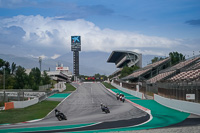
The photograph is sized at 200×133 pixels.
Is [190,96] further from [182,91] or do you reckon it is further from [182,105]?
[182,91]

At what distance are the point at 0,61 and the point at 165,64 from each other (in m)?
81.7

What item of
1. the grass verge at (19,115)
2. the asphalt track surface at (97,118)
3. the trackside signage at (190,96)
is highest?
the trackside signage at (190,96)

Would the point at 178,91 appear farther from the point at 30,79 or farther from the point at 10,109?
the point at 30,79

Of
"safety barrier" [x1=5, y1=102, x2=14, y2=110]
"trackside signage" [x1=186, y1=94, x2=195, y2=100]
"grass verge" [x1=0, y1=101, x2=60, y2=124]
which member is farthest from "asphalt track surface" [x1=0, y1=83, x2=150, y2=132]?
"safety barrier" [x1=5, y1=102, x2=14, y2=110]

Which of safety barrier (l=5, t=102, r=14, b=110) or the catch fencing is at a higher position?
the catch fencing

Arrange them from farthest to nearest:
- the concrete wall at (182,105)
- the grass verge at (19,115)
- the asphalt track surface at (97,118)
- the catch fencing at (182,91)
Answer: the catch fencing at (182,91), the concrete wall at (182,105), the grass verge at (19,115), the asphalt track surface at (97,118)

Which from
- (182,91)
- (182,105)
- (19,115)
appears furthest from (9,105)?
(182,91)

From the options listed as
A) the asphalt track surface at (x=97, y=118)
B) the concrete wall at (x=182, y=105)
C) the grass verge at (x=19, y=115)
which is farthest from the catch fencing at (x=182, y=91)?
the grass verge at (x=19, y=115)

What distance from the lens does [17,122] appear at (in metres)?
21.6

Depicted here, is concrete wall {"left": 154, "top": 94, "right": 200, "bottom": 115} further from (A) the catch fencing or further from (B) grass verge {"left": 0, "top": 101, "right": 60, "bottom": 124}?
(B) grass verge {"left": 0, "top": 101, "right": 60, "bottom": 124}

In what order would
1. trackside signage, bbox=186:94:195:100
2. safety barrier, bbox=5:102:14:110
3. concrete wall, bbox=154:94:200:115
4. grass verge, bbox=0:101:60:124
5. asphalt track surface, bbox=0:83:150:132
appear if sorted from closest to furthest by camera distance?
asphalt track surface, bbox=0:83:150:132 < grass verge, bbox=0:101:60:124 < concrete wall, bbox=154:94:200:115 < trackside signage, bbox=186:94:195:100 < safety barrier, bbox=5:102:14:110

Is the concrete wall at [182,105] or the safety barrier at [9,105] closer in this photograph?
the concrete wall at [182,105]

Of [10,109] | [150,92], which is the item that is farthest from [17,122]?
[150,92]

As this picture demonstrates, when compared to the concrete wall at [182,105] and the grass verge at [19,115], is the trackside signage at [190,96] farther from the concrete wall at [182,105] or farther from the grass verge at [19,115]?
the grass verge at [19,115]
